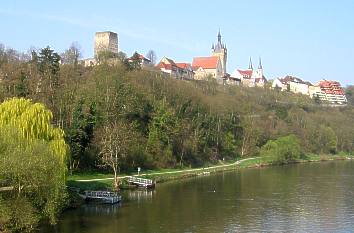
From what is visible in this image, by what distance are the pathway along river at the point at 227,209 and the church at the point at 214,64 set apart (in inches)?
3512

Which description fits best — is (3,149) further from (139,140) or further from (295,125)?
(295,125)

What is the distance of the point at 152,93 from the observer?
74625 millimetres

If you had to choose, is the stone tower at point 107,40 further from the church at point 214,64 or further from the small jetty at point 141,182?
the small jetty at point 141,182

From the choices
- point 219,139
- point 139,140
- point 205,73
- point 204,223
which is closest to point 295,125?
point 219,139

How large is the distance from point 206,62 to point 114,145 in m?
100

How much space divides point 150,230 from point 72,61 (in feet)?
197

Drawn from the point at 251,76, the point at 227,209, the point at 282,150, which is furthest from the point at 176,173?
the point at 251,76

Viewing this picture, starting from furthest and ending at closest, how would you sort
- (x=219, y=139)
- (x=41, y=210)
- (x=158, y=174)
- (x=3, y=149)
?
(x=219, y=139)
(x=158, y=174)
(x=41, y=210)
(x=3, y=149)

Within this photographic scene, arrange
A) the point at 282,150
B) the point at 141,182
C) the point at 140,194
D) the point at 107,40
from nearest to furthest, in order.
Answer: the point at 140,194 < the point at 141,182 < the point at 282,150 < the point at 107,40

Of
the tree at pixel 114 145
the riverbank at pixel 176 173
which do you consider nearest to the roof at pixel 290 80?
the riverbank at pixel 176 173

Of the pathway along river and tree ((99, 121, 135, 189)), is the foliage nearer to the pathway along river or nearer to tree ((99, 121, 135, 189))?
the pathway along river

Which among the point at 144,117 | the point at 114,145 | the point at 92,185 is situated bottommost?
the point at 92,185

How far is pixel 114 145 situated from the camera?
51125 mm

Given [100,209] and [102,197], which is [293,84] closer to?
[102,197]
